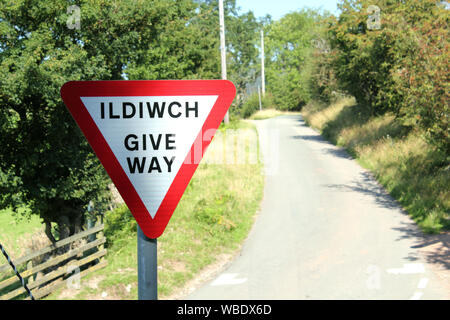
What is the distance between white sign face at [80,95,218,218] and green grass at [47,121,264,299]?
22.4ft

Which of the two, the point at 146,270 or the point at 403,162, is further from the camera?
the point at 403,162

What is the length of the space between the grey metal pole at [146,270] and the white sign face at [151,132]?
0.61 ft

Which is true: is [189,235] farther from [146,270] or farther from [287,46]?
[287,46]

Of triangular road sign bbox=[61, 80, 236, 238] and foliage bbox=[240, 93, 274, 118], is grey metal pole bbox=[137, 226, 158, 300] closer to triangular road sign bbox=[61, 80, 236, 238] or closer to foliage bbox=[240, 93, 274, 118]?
triangular road sign bbox=[61, 80, 236, 238]

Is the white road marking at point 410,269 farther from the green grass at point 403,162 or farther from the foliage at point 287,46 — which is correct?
the foliage at point 287,46

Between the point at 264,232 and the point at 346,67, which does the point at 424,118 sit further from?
the point at 346,67

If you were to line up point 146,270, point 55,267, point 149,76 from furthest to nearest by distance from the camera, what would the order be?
point 149,76 < point 55,267 < point 146,270

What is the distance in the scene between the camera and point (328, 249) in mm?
10391

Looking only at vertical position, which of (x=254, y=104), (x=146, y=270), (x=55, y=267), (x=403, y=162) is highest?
(x=254, y=104)

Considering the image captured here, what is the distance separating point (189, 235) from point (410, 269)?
5.11 metres

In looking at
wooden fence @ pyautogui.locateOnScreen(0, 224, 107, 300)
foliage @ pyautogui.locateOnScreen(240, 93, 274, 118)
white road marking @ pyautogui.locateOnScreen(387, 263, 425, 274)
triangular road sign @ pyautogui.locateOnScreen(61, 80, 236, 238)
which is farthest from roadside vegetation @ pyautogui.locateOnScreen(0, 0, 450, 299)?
foliage @ pyautogui.locateOnScreen(240, 93, 274, 118)

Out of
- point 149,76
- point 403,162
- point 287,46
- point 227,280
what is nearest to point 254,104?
point 287,46

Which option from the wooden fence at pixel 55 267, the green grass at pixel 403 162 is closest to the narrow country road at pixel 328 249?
the green grass at pixel 403 162

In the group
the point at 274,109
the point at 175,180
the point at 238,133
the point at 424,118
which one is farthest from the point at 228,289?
the point at 274,109
